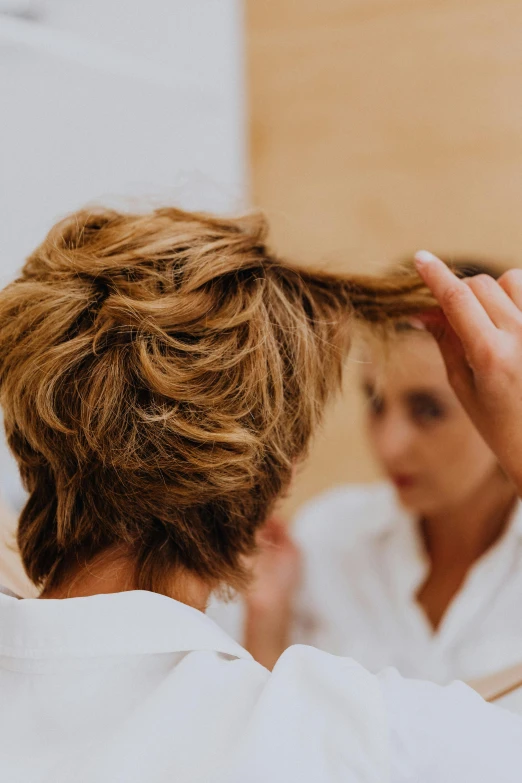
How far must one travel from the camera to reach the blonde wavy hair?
0.50 meters

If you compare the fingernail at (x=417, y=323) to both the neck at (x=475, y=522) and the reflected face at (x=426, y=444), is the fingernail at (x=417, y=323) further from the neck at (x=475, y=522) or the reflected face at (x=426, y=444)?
the neck at (x=475, y=522)

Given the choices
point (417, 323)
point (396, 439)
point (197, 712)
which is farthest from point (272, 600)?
point (197, 712)

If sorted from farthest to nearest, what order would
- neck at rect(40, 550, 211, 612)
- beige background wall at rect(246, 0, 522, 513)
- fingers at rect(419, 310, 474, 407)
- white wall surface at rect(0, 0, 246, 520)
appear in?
beige background wall at rect(246, 0, 522, 513), white wall surface at rect(0, 0, 246, 520), fingers at rect(419, 310, 474, 407), neck at rect(40, 550, 211, 612)

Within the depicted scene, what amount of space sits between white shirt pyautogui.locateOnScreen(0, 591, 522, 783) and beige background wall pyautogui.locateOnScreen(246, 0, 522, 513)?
860 millimetres

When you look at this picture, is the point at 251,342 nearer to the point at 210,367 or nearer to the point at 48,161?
the point at 210,367

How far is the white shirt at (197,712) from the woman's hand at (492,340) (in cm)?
20

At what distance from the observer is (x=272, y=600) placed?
1.14m

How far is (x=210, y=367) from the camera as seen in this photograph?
19.7 inches

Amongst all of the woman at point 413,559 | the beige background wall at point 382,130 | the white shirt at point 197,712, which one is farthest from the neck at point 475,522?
the white shirt at point 197,712

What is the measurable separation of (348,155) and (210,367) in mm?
1055

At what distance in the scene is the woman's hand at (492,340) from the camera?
58cm

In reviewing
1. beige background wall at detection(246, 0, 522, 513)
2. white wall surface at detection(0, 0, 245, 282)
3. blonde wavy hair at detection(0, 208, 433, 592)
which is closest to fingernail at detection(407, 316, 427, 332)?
blonde wavy hair at detection(0, 208, 433, 592)

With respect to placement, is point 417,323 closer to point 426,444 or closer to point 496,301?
point 496,301

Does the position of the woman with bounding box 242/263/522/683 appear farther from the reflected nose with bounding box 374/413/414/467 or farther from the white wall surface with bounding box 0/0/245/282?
the white wall surface with bounding box 0/0/245/282
